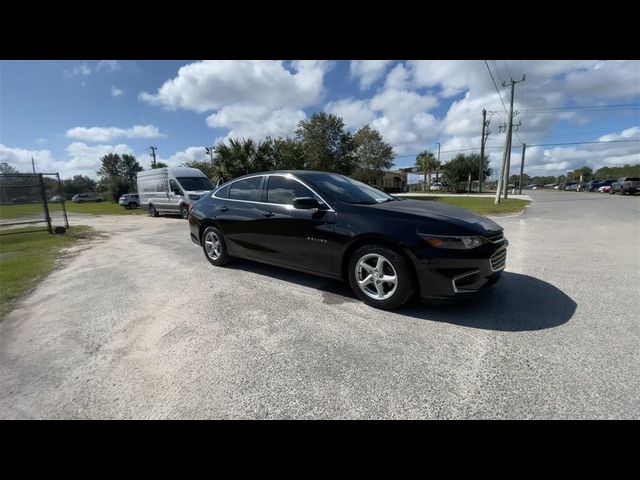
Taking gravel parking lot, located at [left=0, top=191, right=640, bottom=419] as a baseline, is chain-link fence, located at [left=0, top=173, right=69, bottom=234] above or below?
above

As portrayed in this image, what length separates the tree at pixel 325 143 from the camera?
31734 mm

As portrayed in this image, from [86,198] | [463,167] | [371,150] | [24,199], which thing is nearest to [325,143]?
[371,150]

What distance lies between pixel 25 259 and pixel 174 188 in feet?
28.5

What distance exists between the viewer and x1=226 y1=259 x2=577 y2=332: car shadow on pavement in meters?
2.95

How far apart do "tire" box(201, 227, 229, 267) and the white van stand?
31.0ft

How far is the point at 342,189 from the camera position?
409 cm

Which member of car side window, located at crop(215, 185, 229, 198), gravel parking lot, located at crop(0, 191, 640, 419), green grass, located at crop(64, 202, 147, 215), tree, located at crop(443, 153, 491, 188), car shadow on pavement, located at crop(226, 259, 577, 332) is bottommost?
green grass, located at crop(64, 202, 147, 215)

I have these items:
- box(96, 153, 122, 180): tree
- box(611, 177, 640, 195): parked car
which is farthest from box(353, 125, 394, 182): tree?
box(96, 153, 122, 180): tree

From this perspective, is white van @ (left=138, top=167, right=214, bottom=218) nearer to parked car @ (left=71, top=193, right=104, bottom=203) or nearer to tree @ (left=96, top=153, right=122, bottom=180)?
parked car @ (left=71, top=193, right=104, bottom=203)
